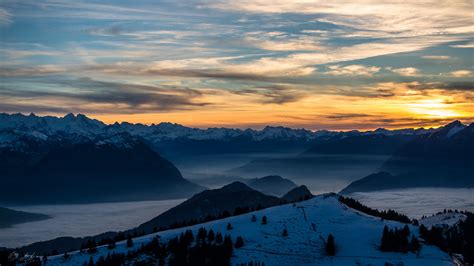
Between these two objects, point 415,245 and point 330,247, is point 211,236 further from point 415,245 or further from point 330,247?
point 415,245

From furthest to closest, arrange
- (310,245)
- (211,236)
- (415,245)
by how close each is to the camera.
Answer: (211,236) < (310,245) < (415,245)

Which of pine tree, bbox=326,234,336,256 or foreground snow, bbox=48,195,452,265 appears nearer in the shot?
foreground snow, bbox=48,195,452,265

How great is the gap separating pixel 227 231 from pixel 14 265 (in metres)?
63.9

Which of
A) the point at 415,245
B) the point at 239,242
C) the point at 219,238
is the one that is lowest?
the point at 415,245

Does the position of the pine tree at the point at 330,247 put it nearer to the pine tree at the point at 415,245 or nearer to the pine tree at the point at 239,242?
the pine tree at the point at 415,245

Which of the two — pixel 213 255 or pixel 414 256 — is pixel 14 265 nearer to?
pixel 213 255

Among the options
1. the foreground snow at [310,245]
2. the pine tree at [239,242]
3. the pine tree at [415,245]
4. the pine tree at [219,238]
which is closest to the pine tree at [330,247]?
the foreground snow at [310,245]

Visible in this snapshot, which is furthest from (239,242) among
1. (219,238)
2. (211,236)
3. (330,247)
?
(330,247)

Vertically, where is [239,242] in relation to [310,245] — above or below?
above

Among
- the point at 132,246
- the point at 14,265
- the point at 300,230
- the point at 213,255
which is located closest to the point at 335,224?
the point at 300,230

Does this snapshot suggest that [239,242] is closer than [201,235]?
Yes

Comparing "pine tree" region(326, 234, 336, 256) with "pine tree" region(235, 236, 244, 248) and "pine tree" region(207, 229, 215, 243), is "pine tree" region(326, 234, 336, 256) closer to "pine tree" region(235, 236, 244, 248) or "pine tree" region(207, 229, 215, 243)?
"pine tree" region(235, 236, 244, 248)

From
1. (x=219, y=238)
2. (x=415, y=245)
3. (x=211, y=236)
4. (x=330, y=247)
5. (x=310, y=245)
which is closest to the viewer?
(x=330, y=247)

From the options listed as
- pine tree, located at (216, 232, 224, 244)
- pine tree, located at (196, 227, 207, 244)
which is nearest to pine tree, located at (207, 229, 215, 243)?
pine tree, located at (196, 227, 207, 244)
